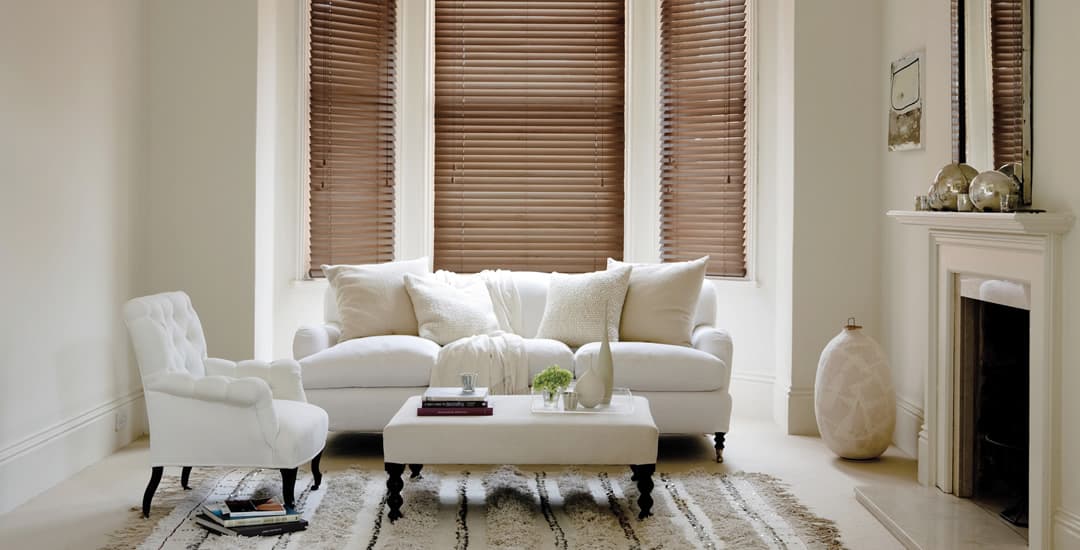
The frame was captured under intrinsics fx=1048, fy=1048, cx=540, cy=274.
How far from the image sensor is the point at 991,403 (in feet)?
14.3

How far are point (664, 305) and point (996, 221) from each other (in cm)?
214

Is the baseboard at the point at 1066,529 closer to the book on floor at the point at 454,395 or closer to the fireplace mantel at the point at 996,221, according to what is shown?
the fireplace mantel at the point at 996,221

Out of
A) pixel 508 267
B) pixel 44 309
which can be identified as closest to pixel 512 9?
pixel 508 267

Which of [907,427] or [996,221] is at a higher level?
[996,221]

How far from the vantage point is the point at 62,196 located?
467 centimetres

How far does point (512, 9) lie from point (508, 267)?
166 cm

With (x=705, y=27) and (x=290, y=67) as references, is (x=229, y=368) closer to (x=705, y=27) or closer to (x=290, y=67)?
(x=290, y=67)

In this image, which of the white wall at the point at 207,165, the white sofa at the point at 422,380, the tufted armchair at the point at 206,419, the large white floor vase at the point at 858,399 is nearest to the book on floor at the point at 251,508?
the tufted armchair at the point at 206,419

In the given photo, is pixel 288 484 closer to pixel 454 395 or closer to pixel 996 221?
pixel 454 395

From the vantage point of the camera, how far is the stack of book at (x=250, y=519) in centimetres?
385

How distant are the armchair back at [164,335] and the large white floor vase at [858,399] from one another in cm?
295

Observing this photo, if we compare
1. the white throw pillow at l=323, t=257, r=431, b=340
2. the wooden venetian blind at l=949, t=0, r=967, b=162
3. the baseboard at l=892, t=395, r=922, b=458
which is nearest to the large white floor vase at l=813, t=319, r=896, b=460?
the baseboard at l=892, t=395, r=922, b=458

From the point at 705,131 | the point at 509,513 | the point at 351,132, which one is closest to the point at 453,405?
the point at 509,513

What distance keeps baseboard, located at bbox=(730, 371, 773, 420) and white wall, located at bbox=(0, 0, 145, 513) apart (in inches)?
135
